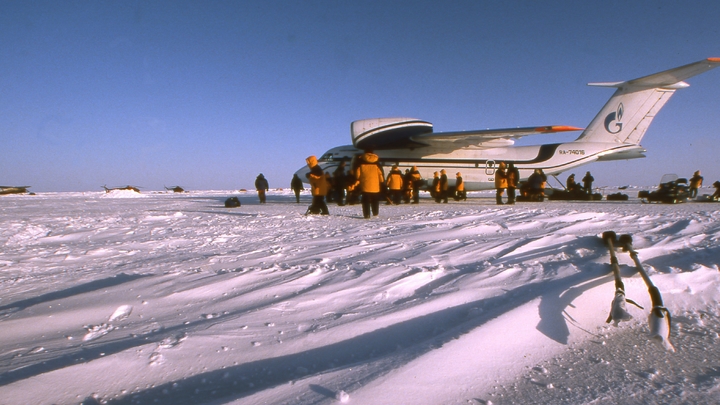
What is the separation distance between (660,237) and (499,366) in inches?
130

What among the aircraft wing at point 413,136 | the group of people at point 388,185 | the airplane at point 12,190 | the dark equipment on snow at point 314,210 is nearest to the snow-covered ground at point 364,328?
the group of people at point 388,185

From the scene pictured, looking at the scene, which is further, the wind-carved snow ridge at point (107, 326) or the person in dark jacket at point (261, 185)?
the person in dark jacket at point (261, 185)

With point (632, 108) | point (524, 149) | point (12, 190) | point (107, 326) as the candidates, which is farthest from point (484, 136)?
point (12, 190)

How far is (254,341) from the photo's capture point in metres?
1.71

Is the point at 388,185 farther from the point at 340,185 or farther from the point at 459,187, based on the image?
the point at 459,187

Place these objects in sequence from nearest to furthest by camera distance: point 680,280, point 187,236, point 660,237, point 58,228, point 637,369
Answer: point 637,369 → point 680,280 → point 660,237 → point 187,236 → point 58,228

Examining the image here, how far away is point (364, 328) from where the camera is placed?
5.97 feet

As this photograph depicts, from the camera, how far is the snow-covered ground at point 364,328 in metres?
1.33

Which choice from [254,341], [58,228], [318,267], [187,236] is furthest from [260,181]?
[254,341]

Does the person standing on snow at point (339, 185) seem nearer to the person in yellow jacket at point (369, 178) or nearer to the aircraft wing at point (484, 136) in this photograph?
the aircraft wing at point (484, 136)

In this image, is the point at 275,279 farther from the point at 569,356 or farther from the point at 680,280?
the point at 680,280

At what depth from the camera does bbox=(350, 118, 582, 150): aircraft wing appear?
13820 millimetres

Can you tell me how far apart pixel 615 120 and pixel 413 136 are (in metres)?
9.27

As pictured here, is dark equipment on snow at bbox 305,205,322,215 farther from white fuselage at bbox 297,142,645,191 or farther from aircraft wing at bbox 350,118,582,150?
white fuselage at bbox 297,142,645,191
